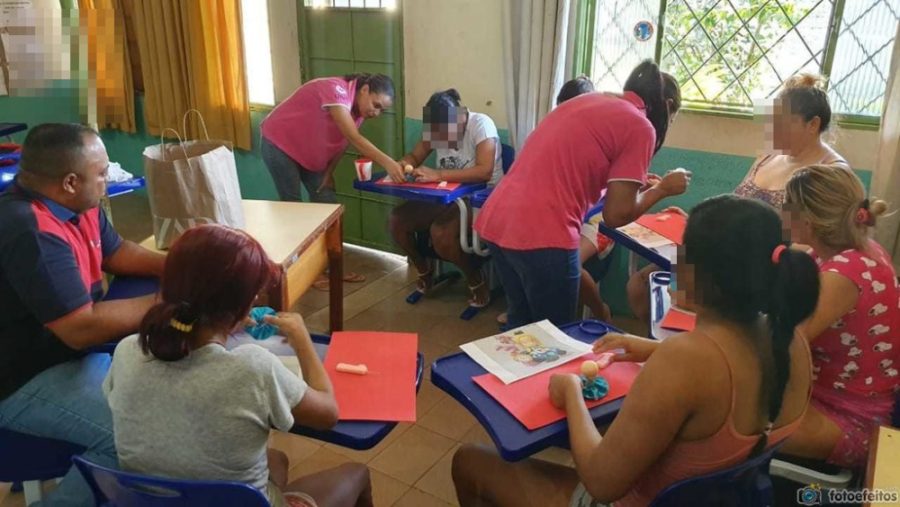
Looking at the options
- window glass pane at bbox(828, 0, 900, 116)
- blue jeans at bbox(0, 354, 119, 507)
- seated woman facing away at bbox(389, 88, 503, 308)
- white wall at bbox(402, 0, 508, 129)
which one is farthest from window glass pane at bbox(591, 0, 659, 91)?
blue jeans at bbox(0, 354, 119, 507)

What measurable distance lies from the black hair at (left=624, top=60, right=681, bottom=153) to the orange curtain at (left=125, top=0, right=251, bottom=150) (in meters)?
3.13

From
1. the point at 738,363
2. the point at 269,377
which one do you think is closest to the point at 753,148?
the point at 738,363

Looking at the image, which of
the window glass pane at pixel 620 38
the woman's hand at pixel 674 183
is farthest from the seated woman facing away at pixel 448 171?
the woman's hand at pixel 674 183

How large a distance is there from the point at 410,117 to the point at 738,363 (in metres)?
3.12

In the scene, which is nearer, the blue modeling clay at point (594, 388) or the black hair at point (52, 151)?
the blue modeling clay at point (594, 388)

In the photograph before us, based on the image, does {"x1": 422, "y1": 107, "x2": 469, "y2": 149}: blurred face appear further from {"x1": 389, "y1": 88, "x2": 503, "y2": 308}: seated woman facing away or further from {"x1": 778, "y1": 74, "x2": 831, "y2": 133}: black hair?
{"x1": 778, "y1": 74, "x2": 831, "y2": 133}: black hair

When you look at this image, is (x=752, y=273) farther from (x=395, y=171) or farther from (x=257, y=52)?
(x=257, y=52)

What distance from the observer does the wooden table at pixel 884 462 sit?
46.3 inches

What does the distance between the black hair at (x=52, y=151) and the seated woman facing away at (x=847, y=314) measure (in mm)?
1632

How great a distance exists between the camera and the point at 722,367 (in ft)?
3.59

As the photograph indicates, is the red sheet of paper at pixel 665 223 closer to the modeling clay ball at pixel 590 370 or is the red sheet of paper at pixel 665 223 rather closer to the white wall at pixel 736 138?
the white wall at pixel 736 138

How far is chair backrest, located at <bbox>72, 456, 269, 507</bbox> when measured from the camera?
3.43 ft

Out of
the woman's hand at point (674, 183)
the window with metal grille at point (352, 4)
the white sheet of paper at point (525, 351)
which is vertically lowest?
the white sheet of paper at point (525, 351)

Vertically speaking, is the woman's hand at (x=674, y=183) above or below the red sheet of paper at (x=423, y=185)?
above
